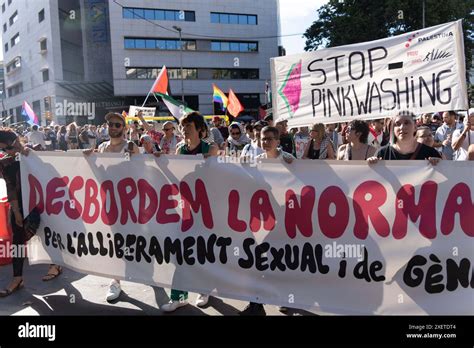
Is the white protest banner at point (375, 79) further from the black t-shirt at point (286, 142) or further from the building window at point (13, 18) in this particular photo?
the building window at point (13, 18)

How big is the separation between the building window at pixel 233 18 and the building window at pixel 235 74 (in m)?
5.12

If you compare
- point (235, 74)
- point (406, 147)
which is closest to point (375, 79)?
point (406, 147)

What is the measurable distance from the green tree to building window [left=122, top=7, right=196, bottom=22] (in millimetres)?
17866

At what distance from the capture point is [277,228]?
3439mm

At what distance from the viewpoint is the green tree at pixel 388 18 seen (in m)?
27.1

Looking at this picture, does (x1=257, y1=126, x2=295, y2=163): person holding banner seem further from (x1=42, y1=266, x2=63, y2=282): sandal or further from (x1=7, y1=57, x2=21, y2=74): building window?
(x1=7, y1=57, x2=21, y2=74): building window

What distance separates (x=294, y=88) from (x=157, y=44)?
1608 inches

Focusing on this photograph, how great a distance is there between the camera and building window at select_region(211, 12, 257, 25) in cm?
4438

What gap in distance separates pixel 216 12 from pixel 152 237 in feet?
146

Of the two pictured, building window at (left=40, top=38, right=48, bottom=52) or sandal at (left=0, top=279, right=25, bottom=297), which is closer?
sandal at (left=0, top=279, right=25, bottom=297)

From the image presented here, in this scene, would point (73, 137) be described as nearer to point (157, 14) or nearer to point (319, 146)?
point (319, 146)

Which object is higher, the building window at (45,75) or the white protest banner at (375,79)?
the building window at (45,75)

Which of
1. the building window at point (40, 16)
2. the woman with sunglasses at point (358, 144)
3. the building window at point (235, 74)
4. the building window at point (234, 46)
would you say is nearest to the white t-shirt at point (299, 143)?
the woman with sunglasses at point (358, 144)

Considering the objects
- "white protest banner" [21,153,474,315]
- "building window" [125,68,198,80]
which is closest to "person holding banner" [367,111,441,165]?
"white protest banner" [21,153,474,315]
